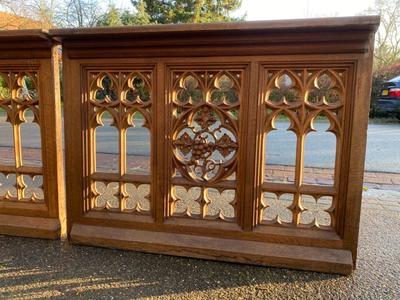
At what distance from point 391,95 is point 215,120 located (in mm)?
12014

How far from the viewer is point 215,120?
2164mm

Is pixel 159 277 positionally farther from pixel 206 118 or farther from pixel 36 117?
pixel 36 117

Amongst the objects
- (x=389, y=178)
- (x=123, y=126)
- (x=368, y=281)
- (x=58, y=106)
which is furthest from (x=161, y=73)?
(x=389, y=178)

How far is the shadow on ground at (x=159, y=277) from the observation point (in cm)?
188

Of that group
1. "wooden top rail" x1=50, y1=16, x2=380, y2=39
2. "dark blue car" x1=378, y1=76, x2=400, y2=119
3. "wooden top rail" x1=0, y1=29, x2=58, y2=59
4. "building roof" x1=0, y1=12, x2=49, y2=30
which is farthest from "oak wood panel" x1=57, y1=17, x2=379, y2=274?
"building roof" x1=0, y1=12, x2=49, y2=30

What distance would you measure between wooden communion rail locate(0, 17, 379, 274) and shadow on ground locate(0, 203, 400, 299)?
0.08 meters

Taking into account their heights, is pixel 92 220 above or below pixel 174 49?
below

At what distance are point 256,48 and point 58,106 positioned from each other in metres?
1.40

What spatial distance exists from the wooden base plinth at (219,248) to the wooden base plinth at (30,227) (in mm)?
185

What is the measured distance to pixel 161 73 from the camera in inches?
85.9

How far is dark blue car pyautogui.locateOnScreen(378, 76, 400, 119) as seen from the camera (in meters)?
11.8

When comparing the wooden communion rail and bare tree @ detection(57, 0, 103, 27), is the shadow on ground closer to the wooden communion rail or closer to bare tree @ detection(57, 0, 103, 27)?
the wooden communion rail

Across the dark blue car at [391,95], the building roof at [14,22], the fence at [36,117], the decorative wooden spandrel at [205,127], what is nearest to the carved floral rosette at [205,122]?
the decorative wooden spandrel at [205,127]

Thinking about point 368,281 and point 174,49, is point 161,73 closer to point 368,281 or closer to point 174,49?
point 174,49
